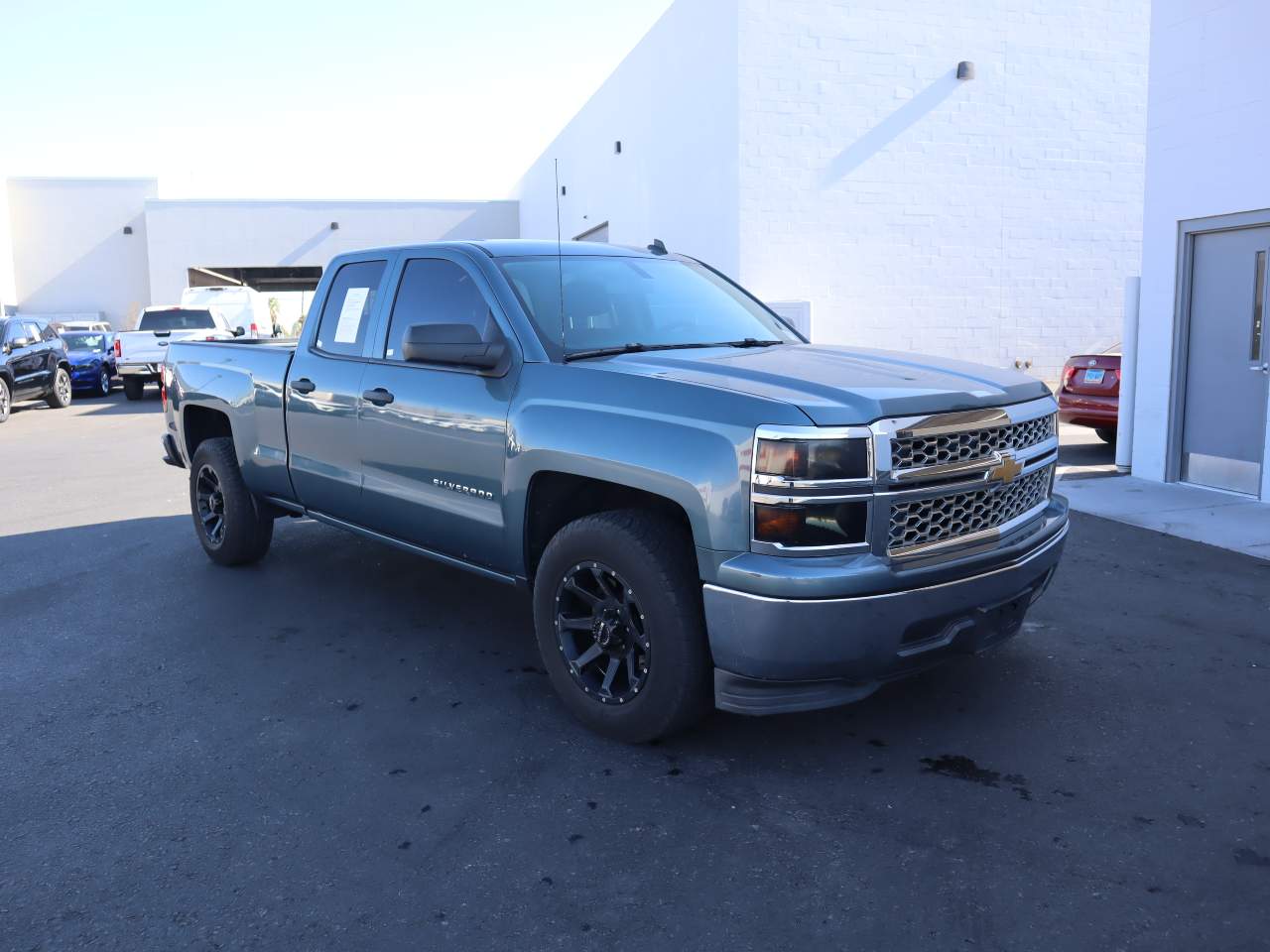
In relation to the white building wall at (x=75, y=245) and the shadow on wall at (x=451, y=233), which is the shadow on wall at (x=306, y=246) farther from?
the white building wall at (x=75, y=245)

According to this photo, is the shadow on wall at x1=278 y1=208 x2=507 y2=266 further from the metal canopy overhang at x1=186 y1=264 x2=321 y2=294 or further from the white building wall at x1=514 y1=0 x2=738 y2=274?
the white building wall at x1=514 y1=0 x2=738 y2=274

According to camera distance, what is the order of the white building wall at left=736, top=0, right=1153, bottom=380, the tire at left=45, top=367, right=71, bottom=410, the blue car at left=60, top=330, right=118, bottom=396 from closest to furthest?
A: the white building wall at left=736, top=0, right=1153, bottom=380
the tire at left=45, top=367, right=71, bottom=410
the blue car at left=60, top=330, right=118, bottom=396

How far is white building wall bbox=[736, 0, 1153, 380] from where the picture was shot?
51.5ft

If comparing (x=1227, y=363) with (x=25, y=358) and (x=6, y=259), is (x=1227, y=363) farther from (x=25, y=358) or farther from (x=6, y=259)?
(x=6, y=259)

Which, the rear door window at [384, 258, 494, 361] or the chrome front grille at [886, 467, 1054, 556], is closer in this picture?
the chrome front grille at [886, 467, 1054, 556]

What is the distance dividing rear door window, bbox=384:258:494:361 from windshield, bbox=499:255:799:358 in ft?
0.67

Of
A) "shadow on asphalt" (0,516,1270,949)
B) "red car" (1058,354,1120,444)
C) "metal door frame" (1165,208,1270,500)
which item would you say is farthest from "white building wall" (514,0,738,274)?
"shadow on asphalt" (0,516,1270,949)

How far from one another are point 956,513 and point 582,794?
5.45 feet

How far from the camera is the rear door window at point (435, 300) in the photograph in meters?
4.82

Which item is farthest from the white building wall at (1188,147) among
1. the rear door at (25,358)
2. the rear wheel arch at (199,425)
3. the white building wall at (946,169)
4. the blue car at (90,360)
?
the blue car at (90,360)

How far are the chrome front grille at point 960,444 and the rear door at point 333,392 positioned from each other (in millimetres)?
2872

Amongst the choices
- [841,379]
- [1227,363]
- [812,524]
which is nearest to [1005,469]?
[841,379]

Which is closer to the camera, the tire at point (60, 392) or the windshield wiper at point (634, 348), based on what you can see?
the windshield wiper at point (634, 348)

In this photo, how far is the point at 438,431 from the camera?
15.6 feet
